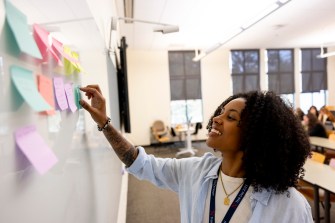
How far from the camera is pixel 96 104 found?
3.16ft

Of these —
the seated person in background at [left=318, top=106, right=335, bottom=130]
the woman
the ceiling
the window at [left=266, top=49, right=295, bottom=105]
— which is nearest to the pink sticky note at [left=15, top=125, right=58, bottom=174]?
the ceiling

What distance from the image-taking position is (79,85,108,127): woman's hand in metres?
0.90

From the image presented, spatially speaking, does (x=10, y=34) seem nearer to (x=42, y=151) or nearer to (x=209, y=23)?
(x=42, y=151)

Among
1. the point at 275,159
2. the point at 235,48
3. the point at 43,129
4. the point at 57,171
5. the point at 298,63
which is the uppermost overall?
the point at 235,48

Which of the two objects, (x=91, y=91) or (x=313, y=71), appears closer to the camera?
(x=91, y=91)

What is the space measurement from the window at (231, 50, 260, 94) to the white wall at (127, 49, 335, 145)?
0.70ft

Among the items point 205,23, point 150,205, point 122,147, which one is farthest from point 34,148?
point 205,23

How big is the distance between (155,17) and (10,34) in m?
4.65

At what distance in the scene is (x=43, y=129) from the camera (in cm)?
48

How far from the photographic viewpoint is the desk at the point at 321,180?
2340 mm

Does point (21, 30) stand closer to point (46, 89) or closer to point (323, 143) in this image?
point (46, 89)

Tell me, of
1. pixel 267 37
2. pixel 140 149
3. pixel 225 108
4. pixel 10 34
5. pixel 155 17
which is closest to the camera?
pixel 10 34

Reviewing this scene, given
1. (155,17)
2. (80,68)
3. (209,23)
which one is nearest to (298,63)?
(209,23)

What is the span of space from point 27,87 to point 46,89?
3.5 inches
